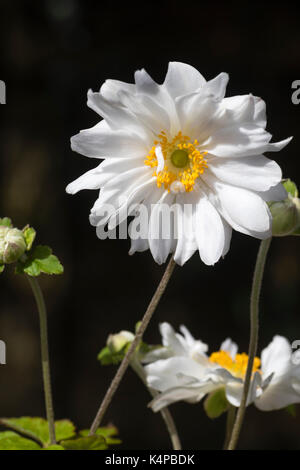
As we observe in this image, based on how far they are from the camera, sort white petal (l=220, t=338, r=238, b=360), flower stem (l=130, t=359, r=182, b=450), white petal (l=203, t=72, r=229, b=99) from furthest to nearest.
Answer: white petal (l=220, t=338, r=238, b=360) → flower stem (l=130, t=359, r=182, b=450) → white petal (l=203, t=72, r=229, b=99)

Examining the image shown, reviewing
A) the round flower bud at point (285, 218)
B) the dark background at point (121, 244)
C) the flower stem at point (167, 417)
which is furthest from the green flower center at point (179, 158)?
the dark background at point (121, 244)

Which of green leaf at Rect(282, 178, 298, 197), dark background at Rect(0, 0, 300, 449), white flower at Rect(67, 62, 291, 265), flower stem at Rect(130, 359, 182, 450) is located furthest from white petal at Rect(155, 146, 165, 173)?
dark background at Rect(0, 0, 300, 449)

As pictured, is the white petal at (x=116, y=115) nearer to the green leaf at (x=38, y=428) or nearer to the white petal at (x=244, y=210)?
the white petal at (x=244, y=210)

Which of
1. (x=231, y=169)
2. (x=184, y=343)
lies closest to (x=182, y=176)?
(x=231, y=169)

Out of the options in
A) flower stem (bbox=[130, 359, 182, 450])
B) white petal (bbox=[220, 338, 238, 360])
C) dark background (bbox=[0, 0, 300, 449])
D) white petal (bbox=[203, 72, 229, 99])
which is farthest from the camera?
dark background (bbox=[0, 0, 300, 449])

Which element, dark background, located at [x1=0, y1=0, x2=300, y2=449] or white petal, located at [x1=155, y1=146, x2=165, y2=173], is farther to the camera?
dark background, located at [x1=0, y1=0, x2=300, y2=449]

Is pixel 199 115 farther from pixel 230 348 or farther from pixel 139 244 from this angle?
pixel 230 348

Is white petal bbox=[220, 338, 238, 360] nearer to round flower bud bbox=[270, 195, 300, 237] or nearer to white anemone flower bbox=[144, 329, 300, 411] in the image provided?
white anemone flower bbox=[144, 329, 300, 411]
